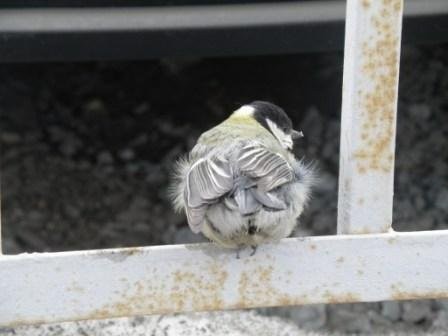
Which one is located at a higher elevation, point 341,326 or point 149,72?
point 149,72

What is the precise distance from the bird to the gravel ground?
156 cm

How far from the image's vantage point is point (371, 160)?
2377 mm

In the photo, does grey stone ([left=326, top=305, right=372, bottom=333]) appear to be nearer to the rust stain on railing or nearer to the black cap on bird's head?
the black cap on bird's head

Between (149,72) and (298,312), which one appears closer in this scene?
(298,312)

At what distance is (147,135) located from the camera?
4.64 meters

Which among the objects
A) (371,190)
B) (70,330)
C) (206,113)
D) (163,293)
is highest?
(206,113)

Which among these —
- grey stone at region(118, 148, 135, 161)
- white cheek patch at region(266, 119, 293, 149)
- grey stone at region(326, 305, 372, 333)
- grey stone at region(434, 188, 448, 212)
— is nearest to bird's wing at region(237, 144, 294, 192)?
white cheek patch at region(266, 119, 293, 149)

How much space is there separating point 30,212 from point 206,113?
107 centimetres

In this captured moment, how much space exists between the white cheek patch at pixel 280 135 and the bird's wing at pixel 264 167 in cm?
49

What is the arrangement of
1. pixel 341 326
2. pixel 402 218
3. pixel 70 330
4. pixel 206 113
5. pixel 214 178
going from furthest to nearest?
pixel 206 113 < pixel 402 218 < pixel 341 326 < pixel 70 330 < pixel 214 178

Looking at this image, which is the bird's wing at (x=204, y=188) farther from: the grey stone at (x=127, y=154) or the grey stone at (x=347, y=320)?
the grey stone at (x=127, y=154)

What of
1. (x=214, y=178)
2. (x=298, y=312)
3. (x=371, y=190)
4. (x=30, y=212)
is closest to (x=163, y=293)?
(x=214, y=178)

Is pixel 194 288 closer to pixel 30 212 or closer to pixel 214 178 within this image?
pixel 214 178

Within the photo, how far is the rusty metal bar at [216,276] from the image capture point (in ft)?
7.61
